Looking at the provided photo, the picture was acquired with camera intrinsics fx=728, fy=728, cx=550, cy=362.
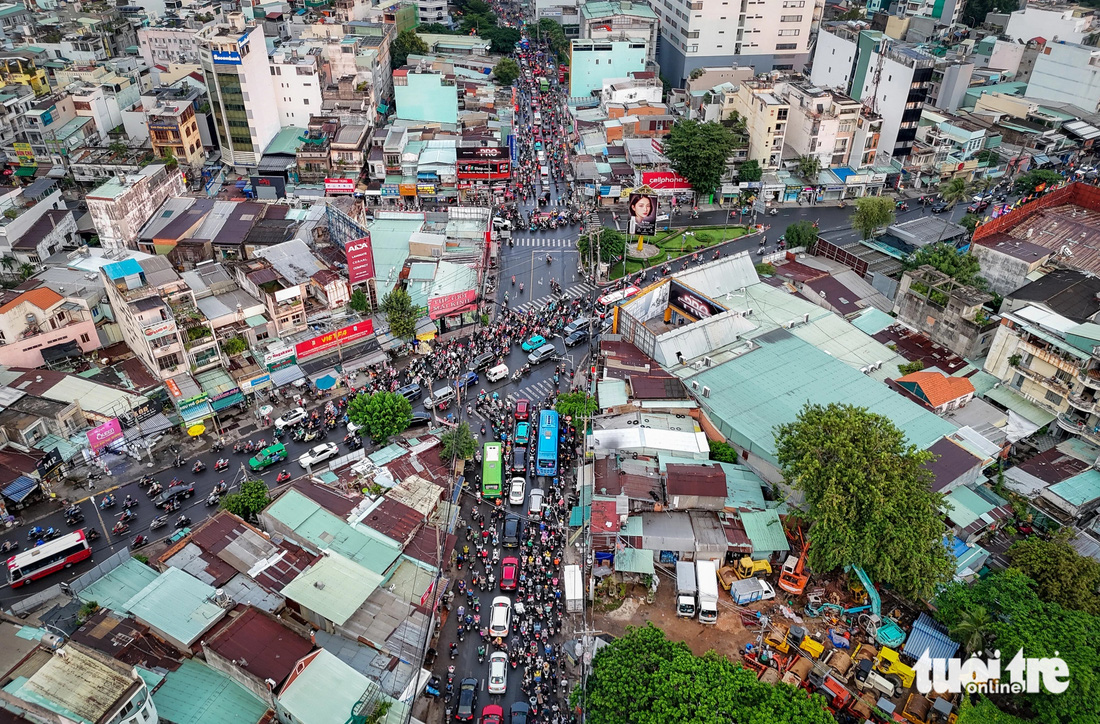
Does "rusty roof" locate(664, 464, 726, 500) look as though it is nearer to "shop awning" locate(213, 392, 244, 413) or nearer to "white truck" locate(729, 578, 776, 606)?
"white truck" locate(729, 578, 776, 606)

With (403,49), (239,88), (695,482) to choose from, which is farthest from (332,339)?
(403,49)

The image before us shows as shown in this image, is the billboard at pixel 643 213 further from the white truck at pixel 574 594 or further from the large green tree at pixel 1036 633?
the large green tree at pixel 1036 633

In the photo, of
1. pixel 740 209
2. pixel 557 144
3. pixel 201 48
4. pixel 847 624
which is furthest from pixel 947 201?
pixel 201 48

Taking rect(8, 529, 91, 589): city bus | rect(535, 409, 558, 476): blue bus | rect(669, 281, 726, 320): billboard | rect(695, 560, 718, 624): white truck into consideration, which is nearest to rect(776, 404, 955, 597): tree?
rect(695, 560, 718, 624): white truck

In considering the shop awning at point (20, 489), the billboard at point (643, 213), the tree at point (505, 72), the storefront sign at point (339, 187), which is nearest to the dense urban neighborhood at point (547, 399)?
the shop awning at point (20, 489)

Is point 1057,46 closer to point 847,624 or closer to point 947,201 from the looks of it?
point 947,201

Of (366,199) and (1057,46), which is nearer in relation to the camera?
(366,199)

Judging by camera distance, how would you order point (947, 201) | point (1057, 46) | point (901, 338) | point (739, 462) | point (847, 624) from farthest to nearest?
point (1057, 46) < point (947, 201) < point (901, 338) < point (739, 462) < point (847, 624)
